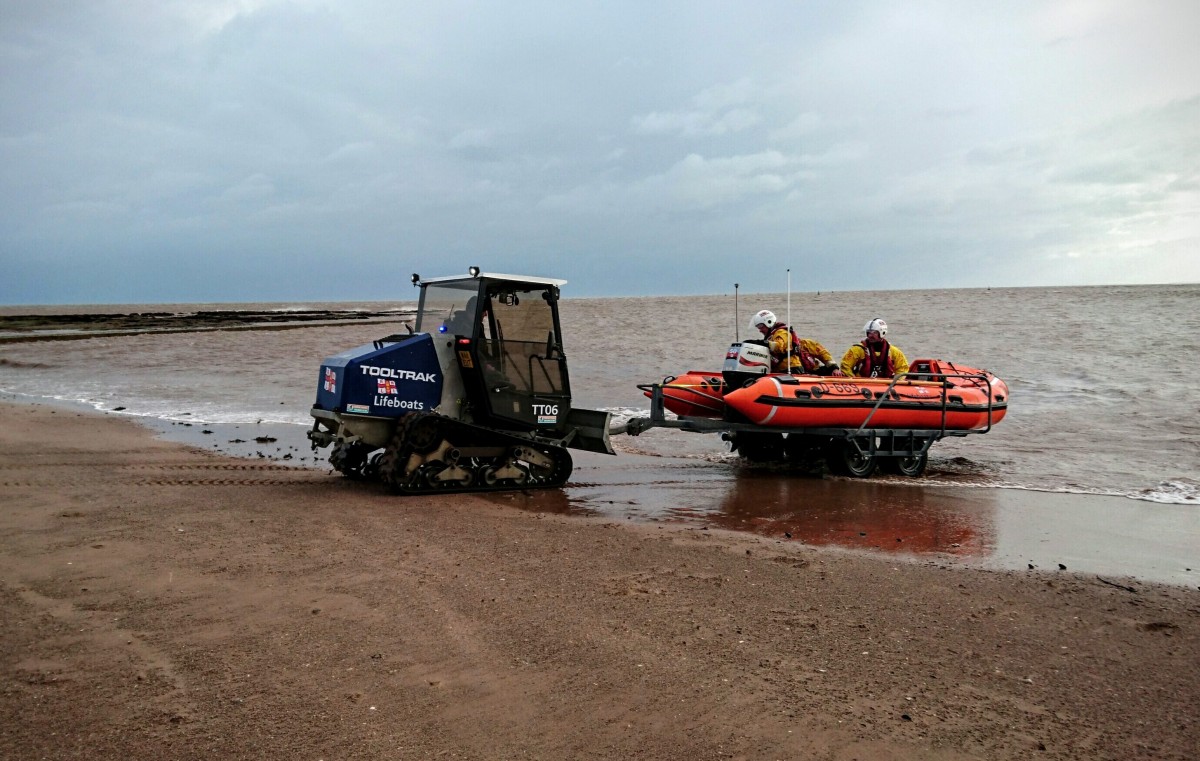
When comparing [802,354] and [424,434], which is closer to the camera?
[424,434]

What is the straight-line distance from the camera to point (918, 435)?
1127 centimetres

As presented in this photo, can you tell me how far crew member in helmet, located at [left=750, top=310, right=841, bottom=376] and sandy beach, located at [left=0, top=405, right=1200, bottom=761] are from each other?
15.9 feet

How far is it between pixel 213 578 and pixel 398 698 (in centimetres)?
229

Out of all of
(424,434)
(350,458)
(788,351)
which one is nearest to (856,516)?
(788,351)

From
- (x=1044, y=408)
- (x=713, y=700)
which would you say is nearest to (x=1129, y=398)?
(x=1044, y=408)

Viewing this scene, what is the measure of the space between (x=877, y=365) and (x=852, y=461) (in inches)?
62.5

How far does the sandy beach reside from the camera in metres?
3.50

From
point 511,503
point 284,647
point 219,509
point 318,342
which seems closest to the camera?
point 284,647

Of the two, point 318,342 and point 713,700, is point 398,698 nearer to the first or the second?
A: point 713,700

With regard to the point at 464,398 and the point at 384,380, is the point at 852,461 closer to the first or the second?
the point at 464,398

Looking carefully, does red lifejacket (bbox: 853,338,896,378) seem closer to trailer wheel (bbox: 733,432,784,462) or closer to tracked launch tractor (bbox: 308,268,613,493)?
trailer wheel (bbox: 733,432,784,462)

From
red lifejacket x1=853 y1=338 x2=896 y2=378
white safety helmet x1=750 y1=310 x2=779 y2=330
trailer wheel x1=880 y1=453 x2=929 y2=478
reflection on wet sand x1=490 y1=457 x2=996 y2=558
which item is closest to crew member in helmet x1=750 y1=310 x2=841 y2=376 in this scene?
white safety helmet x1=750 y1=310 x2=779 y2=330

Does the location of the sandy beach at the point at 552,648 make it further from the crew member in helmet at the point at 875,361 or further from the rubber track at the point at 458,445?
the crew member in helmet at the point at 875,361

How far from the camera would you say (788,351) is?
37.4 ft
